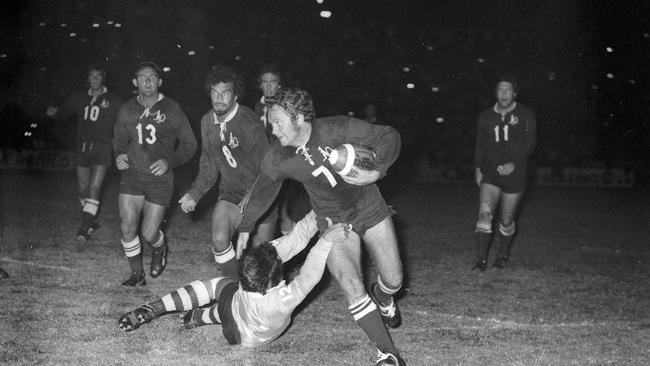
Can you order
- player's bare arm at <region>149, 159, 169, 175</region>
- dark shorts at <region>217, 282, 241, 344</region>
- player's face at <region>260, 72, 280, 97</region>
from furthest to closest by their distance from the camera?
player's face at <region>260, 72, 280, 97</region>, player's bare arm at <region>149, 159, 169, 175</region>, dark shorts at <region>217, 282, 241, 344</region>

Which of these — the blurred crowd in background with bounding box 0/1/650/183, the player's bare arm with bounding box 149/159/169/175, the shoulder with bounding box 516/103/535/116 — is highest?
the shoulder with bounding box 516/103/535/116

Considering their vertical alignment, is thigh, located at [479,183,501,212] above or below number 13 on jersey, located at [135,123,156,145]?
below

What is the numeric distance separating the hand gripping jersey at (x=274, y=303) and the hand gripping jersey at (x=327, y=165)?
534 mm

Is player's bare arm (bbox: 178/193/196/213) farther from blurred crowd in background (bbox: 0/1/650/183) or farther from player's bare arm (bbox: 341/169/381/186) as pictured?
blurred crowd in background (bbox: 0/1/650/183)

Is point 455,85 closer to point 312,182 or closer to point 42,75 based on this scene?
point 42,75

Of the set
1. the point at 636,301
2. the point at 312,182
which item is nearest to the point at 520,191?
the point at 636,301

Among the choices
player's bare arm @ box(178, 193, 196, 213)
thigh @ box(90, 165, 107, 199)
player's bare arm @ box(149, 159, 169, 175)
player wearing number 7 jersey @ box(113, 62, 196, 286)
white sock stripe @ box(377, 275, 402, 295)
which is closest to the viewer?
white sock stripe @ box(377, 275, 402, 295)

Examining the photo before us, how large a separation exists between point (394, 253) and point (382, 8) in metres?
20.7

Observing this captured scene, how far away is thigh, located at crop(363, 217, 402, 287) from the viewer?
550 centimetres

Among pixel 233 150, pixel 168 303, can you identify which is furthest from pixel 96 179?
pixel 168 303

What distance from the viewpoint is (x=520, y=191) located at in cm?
892

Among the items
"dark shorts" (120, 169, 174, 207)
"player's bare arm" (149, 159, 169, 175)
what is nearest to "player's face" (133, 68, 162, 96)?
"player's bare arm" (149, 159, 169, 175)

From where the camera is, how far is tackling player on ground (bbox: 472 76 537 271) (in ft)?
28.6

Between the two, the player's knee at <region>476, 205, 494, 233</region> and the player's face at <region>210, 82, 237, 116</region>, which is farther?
the player's knee at <region>476, 205, 494, 233</region>
